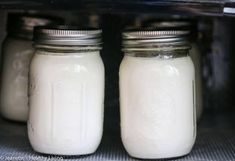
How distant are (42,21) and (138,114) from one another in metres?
0.30

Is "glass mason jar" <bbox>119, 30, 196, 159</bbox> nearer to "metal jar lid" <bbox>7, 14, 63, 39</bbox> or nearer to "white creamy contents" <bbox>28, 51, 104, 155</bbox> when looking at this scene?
"white creamy contents" <bbox>28, 51, 104, 155</bbox>

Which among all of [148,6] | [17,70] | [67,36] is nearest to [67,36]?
[67,36]

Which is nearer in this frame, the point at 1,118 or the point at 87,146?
the point at 87,146

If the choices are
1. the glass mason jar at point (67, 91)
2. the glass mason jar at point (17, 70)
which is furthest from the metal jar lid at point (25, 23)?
the glass mason jar at point (67, 91)

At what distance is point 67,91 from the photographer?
724mm

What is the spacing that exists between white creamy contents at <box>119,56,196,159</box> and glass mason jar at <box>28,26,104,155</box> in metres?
0.05

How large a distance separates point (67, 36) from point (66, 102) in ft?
0.32

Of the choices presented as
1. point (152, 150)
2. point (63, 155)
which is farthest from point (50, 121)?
point (152, 150)

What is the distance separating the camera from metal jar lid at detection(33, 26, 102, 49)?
72 centimetres

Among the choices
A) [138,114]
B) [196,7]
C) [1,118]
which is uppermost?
[196,7]

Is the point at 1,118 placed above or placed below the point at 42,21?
below

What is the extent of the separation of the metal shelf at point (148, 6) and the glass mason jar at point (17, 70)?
8.5 inches

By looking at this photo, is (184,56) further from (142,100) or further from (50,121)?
(50,121)

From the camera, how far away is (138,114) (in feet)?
2.38
